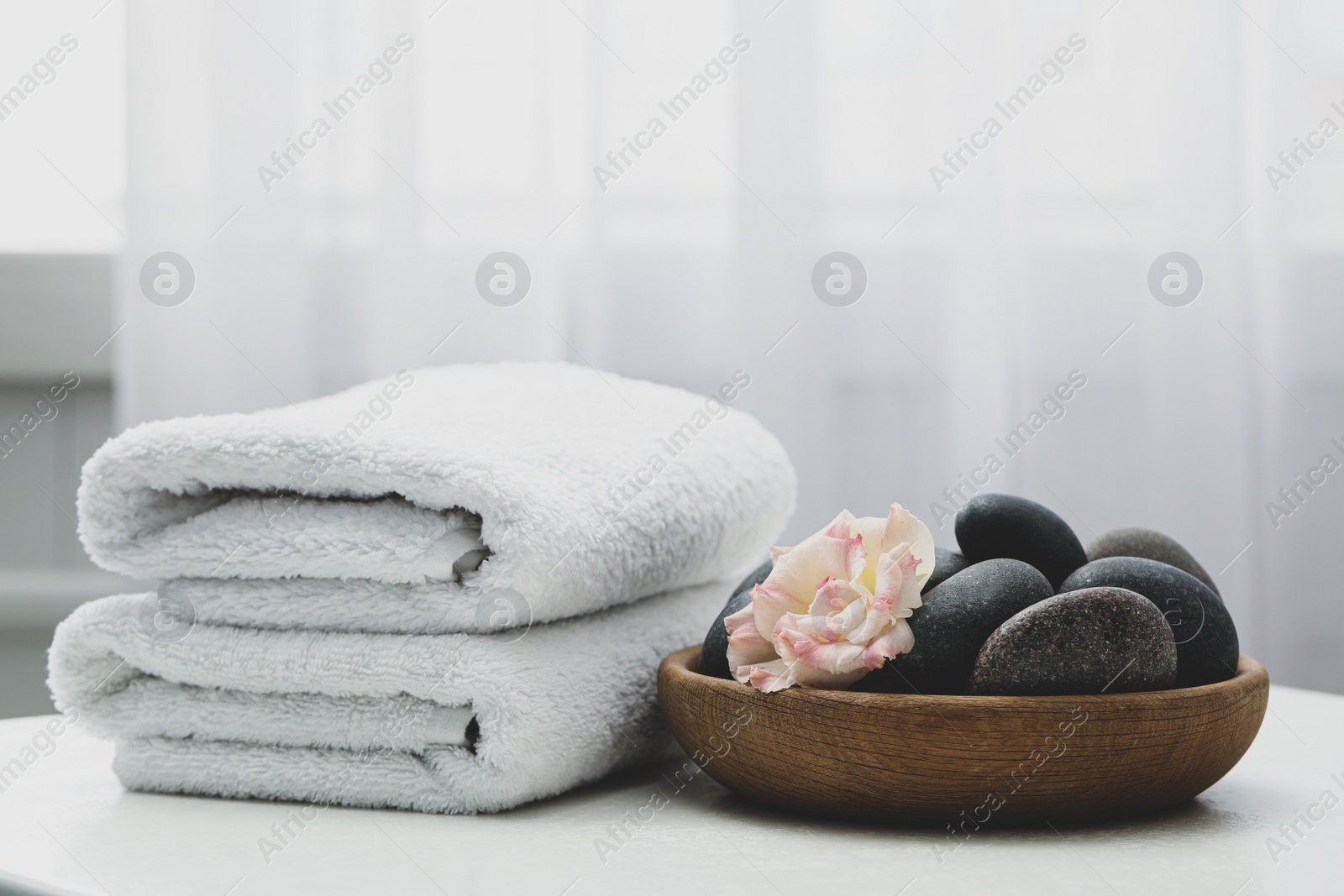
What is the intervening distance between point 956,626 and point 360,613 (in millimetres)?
→ 237

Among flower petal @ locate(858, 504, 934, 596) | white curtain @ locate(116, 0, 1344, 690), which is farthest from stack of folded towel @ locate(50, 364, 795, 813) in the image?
white curtain @ locate(116, 0, 1344, 690)

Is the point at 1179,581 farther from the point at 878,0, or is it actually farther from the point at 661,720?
the point at 878,0

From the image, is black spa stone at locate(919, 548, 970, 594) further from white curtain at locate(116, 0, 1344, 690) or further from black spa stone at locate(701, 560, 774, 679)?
white curtain at locate(116, 0, 1344, 690)

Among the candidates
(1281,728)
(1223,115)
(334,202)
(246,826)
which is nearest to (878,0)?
(1223,115)

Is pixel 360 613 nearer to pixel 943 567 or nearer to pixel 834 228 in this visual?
pixel 943 567

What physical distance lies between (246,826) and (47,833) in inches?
2.7

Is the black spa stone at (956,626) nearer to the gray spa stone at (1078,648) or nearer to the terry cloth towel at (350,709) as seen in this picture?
the gray spa stone at (1078,648)

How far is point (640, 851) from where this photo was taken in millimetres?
400

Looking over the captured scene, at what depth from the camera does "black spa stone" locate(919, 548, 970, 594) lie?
1.48 feet

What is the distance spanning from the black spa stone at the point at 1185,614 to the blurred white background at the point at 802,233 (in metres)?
0.57

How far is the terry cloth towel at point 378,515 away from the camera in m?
0.44

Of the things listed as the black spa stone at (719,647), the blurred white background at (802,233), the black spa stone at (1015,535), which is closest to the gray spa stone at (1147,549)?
the black spa stone at (1015,535)

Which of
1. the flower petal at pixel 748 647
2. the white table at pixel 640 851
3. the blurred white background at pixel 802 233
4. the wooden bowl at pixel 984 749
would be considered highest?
the blurred white background at pixel 802 233

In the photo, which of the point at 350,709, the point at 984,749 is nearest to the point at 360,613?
the point at 350,709
